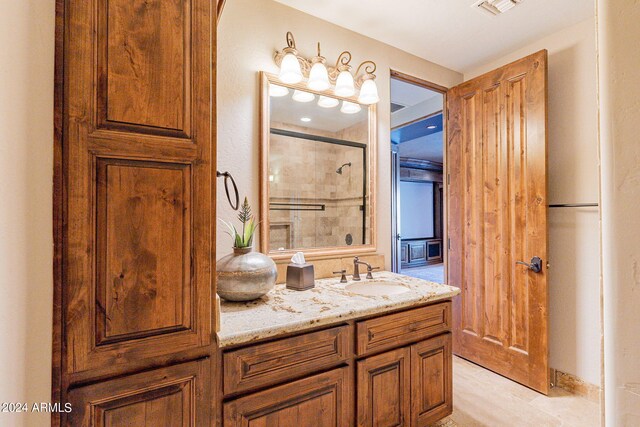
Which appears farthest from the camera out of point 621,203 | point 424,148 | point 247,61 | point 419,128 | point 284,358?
point 424,148

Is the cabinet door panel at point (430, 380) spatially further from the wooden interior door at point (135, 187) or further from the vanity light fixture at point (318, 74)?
Result: the vanity light fixture at point (318, 74)

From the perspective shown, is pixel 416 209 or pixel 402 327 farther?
pixel 416 209

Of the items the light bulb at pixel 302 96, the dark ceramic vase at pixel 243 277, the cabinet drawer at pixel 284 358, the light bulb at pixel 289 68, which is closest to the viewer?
the cabinet drawer at pixel 284 358

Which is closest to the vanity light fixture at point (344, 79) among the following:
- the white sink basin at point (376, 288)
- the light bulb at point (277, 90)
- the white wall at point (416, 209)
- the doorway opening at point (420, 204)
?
the light bulb at point (277, 90)

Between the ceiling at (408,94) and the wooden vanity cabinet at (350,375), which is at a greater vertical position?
the ceiling at (408,94)

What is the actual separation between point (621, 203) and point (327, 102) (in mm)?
1874

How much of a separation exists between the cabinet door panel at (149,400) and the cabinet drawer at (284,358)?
99 mm

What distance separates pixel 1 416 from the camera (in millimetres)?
647

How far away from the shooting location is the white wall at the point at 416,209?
23.5ft

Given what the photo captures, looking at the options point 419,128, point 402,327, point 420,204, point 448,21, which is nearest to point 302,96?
point 448,21

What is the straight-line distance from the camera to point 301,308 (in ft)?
4.41

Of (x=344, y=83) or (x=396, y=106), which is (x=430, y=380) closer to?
(x=344, y=83)

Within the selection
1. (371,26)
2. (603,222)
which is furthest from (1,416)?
(371,26)

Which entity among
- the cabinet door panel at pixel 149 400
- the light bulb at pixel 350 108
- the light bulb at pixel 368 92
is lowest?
the cabinet door panel at pixel 149 400
